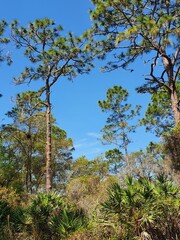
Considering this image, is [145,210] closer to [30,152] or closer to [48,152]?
[48,152]

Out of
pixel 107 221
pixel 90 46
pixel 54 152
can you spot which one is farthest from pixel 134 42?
pixel 54 152

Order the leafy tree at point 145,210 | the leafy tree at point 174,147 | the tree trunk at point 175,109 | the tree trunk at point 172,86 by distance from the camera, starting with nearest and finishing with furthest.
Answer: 1. the leafy tree at point 145,210
2. the leafy tree at point 174,147
3. the tree trunk at point 175,109
4. the tree trunk at point 172,86

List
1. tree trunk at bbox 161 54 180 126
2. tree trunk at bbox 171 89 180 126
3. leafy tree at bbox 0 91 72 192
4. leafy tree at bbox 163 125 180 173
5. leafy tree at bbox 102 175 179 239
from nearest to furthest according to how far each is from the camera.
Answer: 1. leafy tree at bbox 102 175 179 239
2. leafy tree at bbox 163 125 180 173
3. tree trunk at bbox 171 89 180 126
4. tree trunk at bbox 161 54 180 126
5. leafy tree at bbox 0 91 72 192

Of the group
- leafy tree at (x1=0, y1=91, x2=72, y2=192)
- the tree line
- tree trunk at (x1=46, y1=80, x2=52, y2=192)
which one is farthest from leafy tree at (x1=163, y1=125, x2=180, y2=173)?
leafy tree at (x1=0, y1=91, x2=72, y2=192)

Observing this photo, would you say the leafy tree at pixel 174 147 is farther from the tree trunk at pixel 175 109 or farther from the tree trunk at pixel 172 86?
the tree trunk at pixel 172 86

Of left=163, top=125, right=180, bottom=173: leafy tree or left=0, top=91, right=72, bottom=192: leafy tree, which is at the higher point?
left=0, top=91, right=72, bottom=192: leafy tree

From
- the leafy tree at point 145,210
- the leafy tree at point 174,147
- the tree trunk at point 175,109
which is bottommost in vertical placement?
the leafy tree at point 145,210

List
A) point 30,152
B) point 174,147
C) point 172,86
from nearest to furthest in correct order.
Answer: point 174,147 → point 172,86 → point 30,152

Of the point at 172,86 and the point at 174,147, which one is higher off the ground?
the point at 172,86

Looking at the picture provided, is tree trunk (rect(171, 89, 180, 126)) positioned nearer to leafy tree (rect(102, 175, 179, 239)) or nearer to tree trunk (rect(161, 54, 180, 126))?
tree trunk (rect(161, 54, 180, 126))

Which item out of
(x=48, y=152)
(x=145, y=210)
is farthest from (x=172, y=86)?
(x=145, y=210)

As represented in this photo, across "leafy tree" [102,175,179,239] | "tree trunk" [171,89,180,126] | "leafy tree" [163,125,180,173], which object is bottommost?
"leafy tree" [102,175,179,239]

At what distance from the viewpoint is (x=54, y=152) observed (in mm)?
26984

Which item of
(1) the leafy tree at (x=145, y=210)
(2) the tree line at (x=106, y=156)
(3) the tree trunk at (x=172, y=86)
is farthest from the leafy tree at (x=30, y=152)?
(1) the leafy tree at (x=145, y=210)
